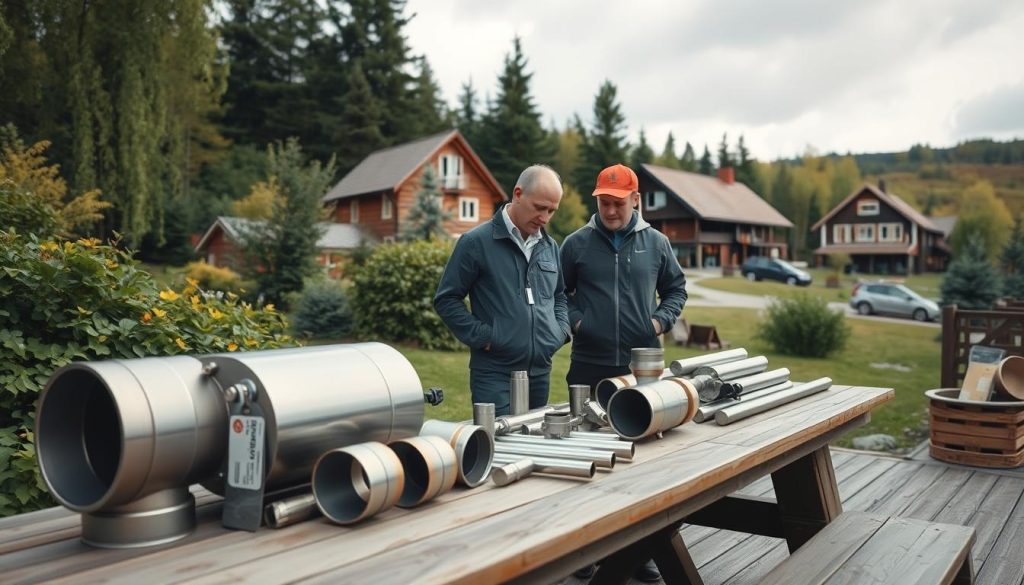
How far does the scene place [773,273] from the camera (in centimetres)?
3853

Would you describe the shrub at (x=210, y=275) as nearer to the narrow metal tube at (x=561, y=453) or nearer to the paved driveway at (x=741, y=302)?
the paved driveway at (x=741, y=302)

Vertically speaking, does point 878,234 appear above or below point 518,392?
above

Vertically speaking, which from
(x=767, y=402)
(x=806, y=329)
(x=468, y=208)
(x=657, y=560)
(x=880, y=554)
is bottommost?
(x=806, y=329)

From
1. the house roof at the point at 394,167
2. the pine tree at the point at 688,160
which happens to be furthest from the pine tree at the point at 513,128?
the pine tree at the point at 688,160

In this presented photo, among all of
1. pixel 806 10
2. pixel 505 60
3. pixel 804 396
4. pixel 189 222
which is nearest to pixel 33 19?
pixel 804 396

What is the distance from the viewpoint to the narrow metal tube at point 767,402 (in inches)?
116

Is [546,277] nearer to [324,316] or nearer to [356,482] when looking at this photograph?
[356,482]

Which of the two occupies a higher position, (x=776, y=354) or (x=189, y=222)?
(x=189, y=222)

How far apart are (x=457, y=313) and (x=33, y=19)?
13.6 metres

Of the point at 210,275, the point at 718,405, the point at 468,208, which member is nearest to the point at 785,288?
the point at 468,208

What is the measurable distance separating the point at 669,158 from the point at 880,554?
245 ft

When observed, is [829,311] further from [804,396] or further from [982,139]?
[982,139]

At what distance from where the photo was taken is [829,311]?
15711mm

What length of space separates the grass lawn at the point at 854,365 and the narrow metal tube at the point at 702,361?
4721 millimetres
